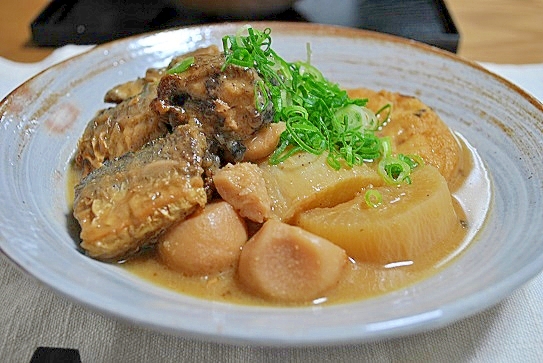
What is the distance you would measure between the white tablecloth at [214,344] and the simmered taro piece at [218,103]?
67 cm

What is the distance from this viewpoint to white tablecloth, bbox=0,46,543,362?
1661 millimetres

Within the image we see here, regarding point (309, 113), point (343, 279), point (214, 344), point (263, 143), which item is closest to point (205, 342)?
point (214, 344)

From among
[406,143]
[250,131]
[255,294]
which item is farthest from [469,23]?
[255,294]

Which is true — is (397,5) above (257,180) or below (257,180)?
below

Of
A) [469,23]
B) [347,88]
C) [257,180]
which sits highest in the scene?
[257,180]

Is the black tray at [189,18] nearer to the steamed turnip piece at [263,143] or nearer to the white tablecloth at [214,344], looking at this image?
the steamed turnip piece at [263,143]

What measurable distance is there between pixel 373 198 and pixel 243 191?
1.47 feet

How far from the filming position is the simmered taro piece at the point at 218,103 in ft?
6.49

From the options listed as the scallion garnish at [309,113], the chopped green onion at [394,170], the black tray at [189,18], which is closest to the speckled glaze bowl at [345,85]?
the chopped green onion at [394,170]

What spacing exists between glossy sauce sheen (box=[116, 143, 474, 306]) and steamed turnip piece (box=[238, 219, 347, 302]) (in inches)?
1.1

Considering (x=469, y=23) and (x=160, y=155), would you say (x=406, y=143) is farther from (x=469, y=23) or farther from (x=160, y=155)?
(x=469, y=23)

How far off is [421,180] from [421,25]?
6.83 ft

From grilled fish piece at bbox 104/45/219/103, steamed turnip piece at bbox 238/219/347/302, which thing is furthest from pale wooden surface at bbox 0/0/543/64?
steamed turnip piece at bbox 238/219/347/302

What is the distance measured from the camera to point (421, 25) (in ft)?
12.8
